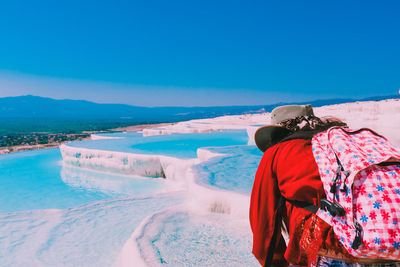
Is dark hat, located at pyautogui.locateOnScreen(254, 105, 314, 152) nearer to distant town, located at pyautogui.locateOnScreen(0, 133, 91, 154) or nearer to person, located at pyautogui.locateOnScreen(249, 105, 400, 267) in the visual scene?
person, located at pyautogui.locateOnScreen(249, 105, 400, 267)

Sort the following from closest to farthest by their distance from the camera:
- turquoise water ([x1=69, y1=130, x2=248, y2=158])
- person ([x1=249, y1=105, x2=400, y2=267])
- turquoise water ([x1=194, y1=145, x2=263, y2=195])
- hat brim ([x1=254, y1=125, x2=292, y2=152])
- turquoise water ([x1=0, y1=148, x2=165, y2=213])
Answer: person ([x1=249, y1=105, x2=400, y2=267]) < hat brim ([x1=254, y1=125, x2=292, y2=152]) < turquoise water ([x1=194, y1=145, x2=263, y2=195]) < turquoise water ([x1=0, y1=148, x2=165, y2=213]) < turquoise water ([x1=69, y1=130, x2=248, y2=158])

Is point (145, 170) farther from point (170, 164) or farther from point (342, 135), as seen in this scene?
point (342, 135)

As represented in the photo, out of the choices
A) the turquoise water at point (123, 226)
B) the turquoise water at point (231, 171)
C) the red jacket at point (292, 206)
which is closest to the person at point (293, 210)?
the red jacket at point (292, 206)

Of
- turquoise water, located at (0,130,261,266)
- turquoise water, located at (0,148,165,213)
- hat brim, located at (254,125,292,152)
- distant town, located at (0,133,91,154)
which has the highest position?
hat brim, located at (254,125,292,152)

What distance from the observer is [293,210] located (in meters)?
0.98

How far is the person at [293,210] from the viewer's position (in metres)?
0.90

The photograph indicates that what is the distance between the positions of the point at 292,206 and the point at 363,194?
0.26 meters

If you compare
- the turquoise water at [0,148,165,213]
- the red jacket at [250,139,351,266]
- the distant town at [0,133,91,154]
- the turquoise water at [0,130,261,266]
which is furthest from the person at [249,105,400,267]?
the distant town at [0,133,91,154]

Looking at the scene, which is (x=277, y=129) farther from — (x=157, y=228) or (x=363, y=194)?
(x=157, y=228)

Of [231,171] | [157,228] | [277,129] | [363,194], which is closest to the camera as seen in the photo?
[363,194]

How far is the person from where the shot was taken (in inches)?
35.3

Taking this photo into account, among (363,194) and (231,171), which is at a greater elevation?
(363,194)

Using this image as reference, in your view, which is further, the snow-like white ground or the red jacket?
the snow-like white ground

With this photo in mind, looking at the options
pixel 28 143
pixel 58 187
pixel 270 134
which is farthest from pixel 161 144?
pixel 28 143
